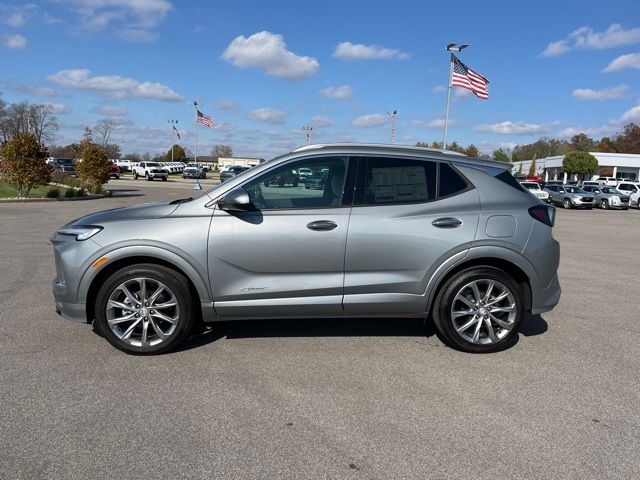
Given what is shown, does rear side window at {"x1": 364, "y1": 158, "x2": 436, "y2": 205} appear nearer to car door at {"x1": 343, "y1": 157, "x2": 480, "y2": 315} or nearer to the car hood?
car door at {"x1": 343, "y1": 157, "x2": 480, "y2": 315}

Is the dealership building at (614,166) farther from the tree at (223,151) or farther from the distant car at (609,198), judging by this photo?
the tree at (223,151)

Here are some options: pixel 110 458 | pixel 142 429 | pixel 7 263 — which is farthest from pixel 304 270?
pixel 7 263

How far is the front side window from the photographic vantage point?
170 inches

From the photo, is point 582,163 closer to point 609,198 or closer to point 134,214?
point 609,198

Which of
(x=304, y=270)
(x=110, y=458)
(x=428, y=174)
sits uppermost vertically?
(x=428, y=174)

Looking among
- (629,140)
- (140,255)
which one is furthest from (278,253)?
(629,140)

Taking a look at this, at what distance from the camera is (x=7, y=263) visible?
8.05 metres

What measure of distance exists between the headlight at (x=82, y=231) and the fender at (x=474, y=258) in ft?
9.73

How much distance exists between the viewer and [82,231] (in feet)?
14.0

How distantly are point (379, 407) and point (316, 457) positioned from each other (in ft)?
2.47

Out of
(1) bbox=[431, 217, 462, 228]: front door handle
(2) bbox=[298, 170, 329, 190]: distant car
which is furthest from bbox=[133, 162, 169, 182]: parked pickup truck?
(1) bbox=[431, 217, 462, 228]: front door handle

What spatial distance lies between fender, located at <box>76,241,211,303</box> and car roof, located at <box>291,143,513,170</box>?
4.54 feet

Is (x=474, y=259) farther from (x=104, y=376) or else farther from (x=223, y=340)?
(x=104, y=376)

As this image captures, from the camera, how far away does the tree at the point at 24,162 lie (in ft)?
67.6
